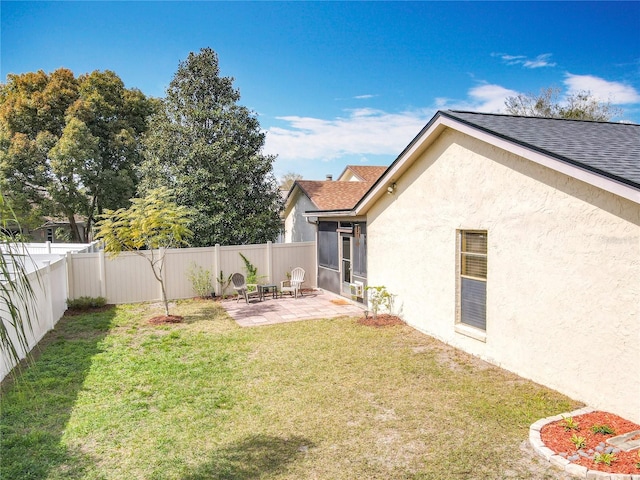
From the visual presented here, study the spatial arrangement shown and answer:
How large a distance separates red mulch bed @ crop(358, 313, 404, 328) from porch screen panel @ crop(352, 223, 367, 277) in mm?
1959

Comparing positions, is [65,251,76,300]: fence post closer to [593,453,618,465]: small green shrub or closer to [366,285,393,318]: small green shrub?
[366,285,393,318]: small green shrub

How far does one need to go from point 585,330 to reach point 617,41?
12900 millimetres

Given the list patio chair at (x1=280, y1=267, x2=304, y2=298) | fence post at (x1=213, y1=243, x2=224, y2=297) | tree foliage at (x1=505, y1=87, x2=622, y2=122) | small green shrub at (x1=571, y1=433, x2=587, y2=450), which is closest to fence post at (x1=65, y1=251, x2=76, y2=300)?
fence post at (x1=213, y1=243, x2=224, y2=297)

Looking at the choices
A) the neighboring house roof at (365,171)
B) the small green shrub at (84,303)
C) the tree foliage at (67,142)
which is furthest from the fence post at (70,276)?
the neighboring house roof at (365,171)

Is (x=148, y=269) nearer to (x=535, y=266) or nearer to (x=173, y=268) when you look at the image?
(x=173, y=268)

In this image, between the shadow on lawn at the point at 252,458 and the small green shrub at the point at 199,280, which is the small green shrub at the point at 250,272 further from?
the shadow on lawn at the point at 252,458

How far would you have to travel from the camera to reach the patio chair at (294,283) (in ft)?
47.3

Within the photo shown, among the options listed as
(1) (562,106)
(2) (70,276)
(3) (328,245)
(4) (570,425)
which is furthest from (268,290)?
(1) (562,106)

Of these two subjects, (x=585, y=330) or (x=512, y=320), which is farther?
(x=512, y=320)

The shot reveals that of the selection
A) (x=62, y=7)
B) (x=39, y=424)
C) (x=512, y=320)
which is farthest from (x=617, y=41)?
(x=39, y=424)

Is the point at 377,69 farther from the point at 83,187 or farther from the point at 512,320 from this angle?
the point at 83,187

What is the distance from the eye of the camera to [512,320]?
699 cm

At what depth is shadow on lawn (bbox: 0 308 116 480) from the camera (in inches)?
169

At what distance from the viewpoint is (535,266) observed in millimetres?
6535
